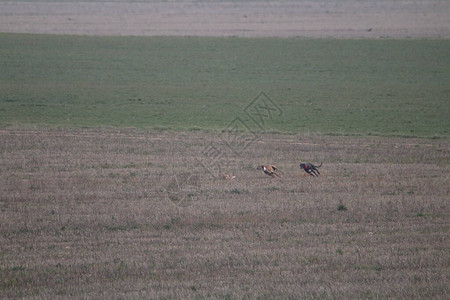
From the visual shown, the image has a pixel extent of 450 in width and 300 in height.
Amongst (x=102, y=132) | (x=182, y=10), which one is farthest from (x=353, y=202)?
(x=182, y=10)

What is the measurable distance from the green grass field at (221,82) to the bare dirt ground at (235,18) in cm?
861

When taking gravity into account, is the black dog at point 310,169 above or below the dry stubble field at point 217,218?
above

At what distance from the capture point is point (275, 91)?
124ft

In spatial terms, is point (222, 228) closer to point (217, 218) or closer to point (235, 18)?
point (217, 218)

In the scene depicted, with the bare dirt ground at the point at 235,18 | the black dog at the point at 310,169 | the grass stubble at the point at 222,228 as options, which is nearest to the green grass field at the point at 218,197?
the grass stubble at the point at 222,228

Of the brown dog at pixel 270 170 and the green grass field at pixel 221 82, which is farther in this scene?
the green grass field at pixel 221 82

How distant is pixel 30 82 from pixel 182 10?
56.5 meters

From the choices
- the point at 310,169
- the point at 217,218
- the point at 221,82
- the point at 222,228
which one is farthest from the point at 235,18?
the point at 222,228

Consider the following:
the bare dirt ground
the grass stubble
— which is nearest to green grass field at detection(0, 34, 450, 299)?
the grass stubble

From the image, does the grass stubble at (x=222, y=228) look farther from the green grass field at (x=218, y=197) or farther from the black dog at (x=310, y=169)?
the black dog at (x=310, y=169)

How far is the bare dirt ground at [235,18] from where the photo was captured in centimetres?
6769

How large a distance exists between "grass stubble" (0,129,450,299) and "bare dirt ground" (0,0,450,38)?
51.2 metres

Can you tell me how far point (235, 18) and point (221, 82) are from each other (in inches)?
1771

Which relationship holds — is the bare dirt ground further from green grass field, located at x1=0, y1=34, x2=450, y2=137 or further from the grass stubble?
the grass stubble
